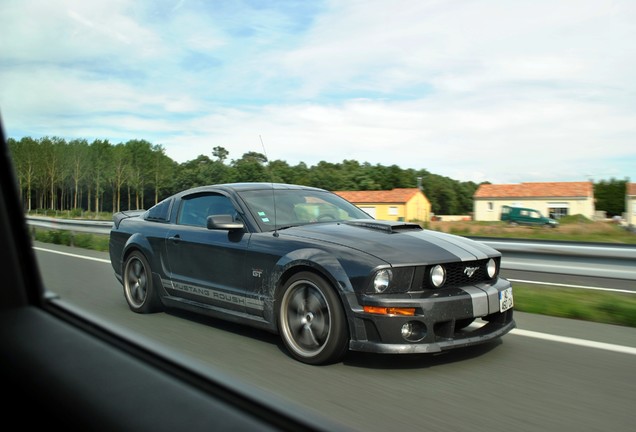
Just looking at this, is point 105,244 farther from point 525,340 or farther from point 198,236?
point 525,340

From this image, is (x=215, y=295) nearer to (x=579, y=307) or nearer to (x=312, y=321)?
(x=312, y=321)

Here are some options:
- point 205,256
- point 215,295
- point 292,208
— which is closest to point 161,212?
point 205,256

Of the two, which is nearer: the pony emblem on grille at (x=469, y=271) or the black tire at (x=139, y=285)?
the pony emblem on grille at (x=469, y=271)

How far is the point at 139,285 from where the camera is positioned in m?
5.89

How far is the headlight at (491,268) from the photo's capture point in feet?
14.2

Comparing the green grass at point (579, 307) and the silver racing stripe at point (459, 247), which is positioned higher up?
the silver racing stripe at point (459, 247)

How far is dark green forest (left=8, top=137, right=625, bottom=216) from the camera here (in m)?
2.24

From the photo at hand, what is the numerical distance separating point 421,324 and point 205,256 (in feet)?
6.94

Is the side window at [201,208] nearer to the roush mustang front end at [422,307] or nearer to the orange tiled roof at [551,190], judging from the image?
the roush mustang front end at [422,307]

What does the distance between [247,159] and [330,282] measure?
44.4 inches

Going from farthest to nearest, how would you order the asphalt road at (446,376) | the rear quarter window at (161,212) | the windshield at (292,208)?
1. the rear quarter window at (161,212)
2. the windshield at (292,208)
3. the asphalt road at (446,376)

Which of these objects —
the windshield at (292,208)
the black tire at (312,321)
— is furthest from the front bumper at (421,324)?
the windshield at (292,208)

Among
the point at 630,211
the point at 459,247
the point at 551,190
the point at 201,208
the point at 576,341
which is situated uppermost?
the point at 551,190

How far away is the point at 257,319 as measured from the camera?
449 cm
